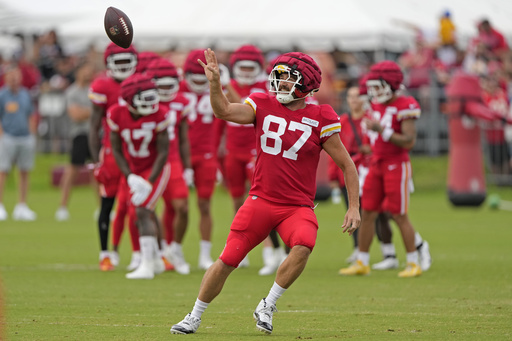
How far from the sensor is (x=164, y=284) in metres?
9.78

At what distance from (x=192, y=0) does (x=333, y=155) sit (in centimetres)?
1886

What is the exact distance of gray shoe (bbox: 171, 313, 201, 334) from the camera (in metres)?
6.89

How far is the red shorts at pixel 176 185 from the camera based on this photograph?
10742 mm

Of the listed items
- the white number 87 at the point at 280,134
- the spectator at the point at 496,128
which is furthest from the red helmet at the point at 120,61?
the spectator at the point at 496,128

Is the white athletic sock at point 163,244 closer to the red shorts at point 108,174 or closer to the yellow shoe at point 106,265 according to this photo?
the yellow shoe at point 106,265

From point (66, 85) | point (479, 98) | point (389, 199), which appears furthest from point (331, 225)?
point (66, 85)

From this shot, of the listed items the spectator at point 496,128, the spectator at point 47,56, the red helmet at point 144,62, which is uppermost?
the red helmet at point 144,62

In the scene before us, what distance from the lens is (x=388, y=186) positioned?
1036 cm

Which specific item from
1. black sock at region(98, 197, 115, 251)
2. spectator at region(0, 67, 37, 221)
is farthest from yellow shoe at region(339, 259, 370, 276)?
spectator at region(0, 67, 37, 221)

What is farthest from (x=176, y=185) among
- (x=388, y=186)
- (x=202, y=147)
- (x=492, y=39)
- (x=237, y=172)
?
(x=492, y=39)

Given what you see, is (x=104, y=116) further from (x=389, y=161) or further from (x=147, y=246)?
(x=389, y=161)

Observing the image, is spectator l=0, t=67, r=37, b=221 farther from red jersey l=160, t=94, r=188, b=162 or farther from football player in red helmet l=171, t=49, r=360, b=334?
football player in red helmet l=171, t=49, r=360, b=334

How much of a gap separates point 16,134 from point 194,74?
7062 millimetres

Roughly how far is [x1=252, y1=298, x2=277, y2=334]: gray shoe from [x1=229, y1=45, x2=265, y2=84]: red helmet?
4913mm
